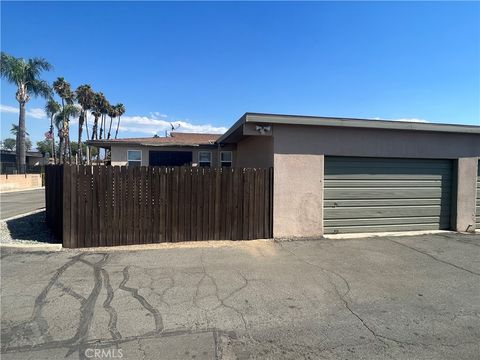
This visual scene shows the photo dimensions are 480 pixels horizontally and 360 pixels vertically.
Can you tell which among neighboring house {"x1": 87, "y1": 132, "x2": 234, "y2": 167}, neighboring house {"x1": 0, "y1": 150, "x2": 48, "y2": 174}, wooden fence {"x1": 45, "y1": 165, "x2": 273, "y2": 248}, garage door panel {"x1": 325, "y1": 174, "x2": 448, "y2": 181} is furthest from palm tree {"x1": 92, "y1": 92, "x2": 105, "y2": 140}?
garage door panel {"x1": 325, "y1": 174, "x2": 448, "y2": 181}

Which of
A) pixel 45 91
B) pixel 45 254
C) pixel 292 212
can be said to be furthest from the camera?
pixel 45 91

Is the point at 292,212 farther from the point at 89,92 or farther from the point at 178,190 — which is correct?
the point at 89,92

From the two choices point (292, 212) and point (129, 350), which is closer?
point (129, 350)

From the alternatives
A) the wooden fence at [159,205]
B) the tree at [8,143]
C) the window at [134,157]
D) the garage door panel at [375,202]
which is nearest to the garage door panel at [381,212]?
the garage door panel at [375,202]

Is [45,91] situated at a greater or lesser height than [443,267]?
greater

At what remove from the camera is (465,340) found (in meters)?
3.35

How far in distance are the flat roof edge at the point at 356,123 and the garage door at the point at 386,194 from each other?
0.92 metres

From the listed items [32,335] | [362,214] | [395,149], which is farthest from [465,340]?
[395,149]

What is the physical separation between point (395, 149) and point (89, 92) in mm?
41800

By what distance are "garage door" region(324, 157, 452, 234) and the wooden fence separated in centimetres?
187

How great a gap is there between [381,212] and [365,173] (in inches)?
47.4

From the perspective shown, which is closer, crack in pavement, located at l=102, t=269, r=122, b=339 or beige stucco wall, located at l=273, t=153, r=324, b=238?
crack in pavement, located at l=102, t=269, r=122, b=339

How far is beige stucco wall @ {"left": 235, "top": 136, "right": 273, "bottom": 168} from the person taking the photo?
8.23 metres

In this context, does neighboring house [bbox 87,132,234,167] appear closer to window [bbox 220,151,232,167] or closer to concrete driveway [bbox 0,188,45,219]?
window [bbox 220,151,232,167]
